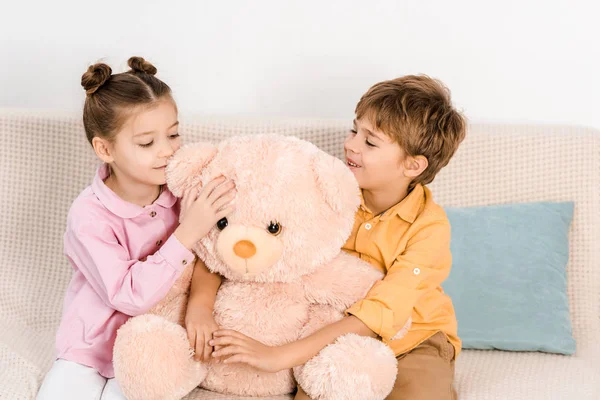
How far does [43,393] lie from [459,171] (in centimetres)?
115

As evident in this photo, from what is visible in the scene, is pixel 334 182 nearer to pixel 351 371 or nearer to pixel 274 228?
pixel 274 228

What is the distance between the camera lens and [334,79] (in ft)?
7.03

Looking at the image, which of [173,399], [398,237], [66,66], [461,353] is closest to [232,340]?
[173,399]

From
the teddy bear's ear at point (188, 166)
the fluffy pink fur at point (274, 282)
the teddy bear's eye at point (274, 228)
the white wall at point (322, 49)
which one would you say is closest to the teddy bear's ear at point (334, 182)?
the fluffy pink fur at point (274, 282)

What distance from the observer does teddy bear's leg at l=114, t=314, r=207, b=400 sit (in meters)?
1.41

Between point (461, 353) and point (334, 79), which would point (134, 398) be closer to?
point (461, 353)

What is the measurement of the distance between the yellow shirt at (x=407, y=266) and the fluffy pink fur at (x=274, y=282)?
5 centimetres

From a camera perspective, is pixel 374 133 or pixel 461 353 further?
pixel 461 353

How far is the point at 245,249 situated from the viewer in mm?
1397

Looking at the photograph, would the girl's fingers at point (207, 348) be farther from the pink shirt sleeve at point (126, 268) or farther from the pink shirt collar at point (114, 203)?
the pink shirt collar at point (114, 203)

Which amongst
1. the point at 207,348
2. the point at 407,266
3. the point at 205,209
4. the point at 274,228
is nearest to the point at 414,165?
the point at 407,266

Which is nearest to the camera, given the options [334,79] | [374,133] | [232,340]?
[232,340]

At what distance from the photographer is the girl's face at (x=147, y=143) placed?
1.51m

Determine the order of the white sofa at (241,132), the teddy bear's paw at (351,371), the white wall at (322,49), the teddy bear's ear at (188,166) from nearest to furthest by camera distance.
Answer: the teddy bear's paw at (351,371), the teddy bear's ear at (188,166), the white sofa at (241,132), the white wall at (322,49)
